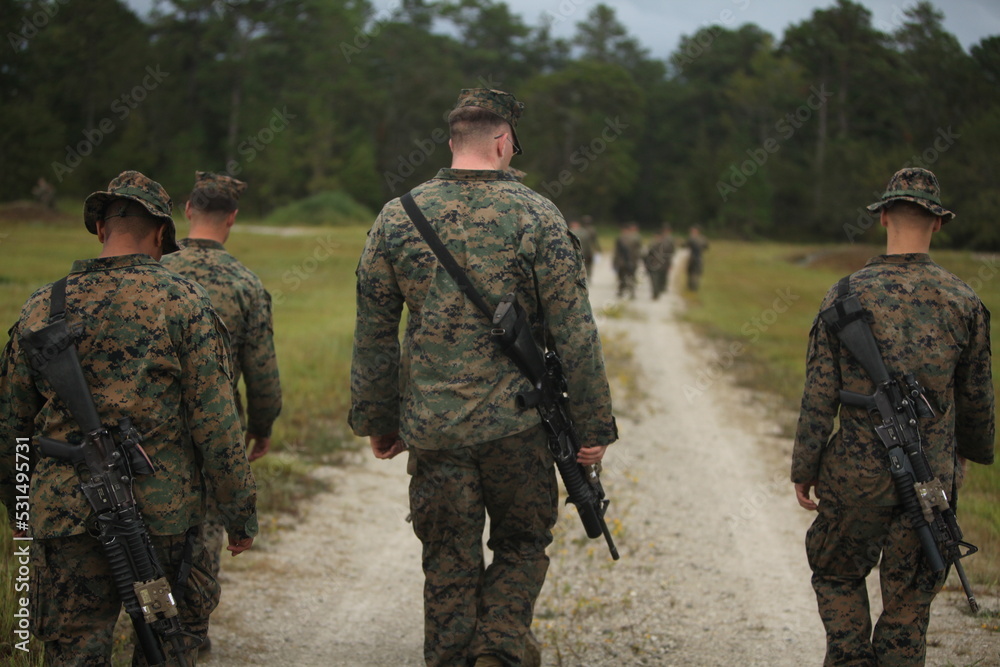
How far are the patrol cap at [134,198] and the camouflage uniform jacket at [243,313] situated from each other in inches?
43.4

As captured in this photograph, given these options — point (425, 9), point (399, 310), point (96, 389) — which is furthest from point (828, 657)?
point (425, 9)

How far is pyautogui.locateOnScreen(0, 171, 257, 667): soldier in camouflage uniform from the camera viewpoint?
9.46 ft

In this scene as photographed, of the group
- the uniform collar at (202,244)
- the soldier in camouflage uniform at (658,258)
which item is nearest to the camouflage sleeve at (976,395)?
the uniform collar at (202,244)

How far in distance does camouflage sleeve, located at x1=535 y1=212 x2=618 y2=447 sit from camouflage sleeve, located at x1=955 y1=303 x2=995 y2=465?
1528mm

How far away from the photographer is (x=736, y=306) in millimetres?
22172

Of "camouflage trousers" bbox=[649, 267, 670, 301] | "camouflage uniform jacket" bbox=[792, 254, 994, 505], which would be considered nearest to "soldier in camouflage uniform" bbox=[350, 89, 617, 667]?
"camouflage uniform jacket" bbox=[792, 254, 994, 505]

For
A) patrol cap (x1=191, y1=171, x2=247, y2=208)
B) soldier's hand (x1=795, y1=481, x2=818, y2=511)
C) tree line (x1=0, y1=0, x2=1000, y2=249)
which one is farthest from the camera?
tree line (x1=0, y1=0, x2=1000, y2=249)

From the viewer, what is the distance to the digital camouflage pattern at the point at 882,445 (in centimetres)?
354

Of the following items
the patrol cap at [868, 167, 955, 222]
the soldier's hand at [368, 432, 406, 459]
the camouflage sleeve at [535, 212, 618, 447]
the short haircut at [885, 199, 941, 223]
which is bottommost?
the soldier's hand at [368, 432, 406, 459]

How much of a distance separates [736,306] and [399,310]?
19607 mm

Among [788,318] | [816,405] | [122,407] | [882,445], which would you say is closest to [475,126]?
[122,407]

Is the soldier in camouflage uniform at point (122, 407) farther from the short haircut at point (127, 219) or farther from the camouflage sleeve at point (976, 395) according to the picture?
the camouflage sleeve at point (976, 395)

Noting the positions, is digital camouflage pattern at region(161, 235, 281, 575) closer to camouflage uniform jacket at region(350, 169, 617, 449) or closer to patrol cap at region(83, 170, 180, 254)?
camouflage uniform jacket at region(350, 169, 617, 449)

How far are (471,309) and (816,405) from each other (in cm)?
152
